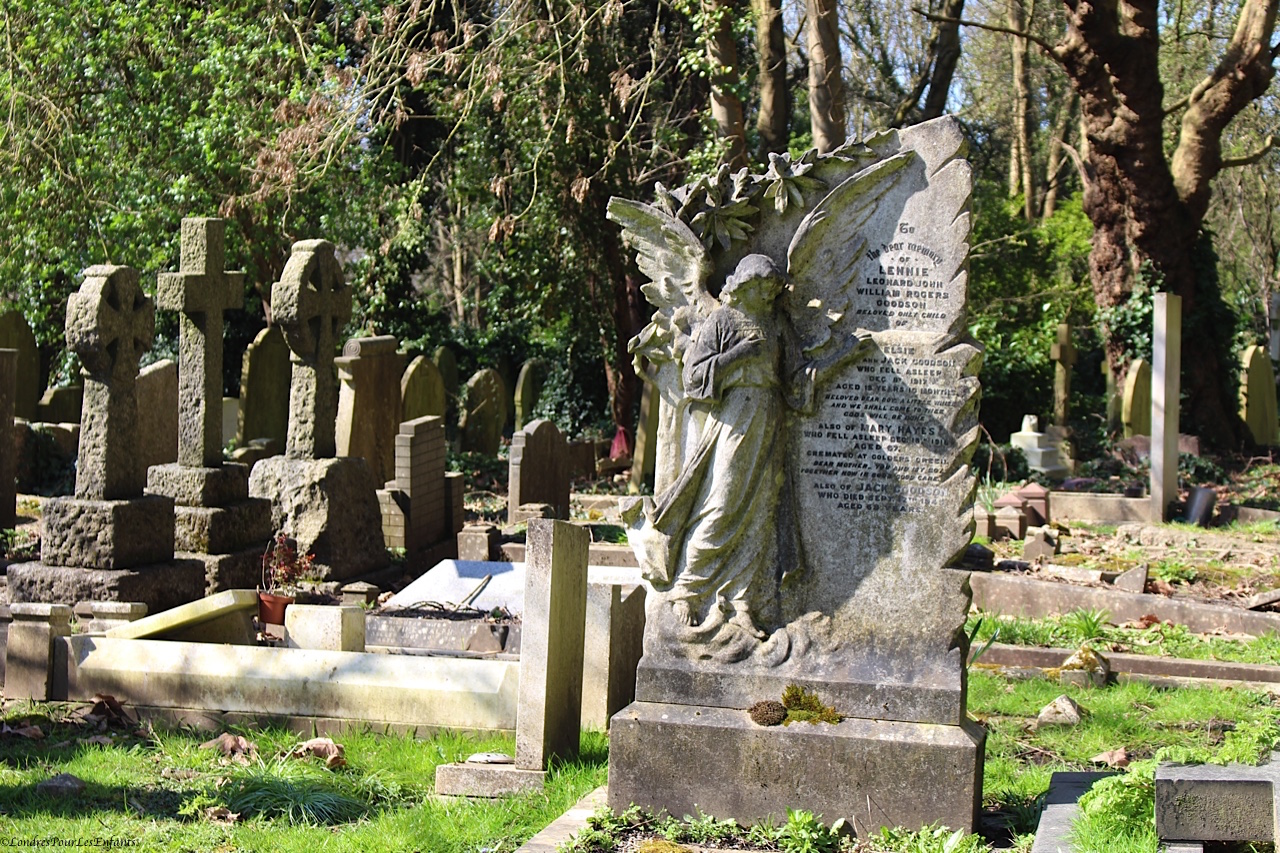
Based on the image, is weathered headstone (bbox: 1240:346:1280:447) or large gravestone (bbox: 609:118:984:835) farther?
weathered headstone (bbox: 1240:346:1280:447)

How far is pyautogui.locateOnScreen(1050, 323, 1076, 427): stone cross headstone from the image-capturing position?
19188mm

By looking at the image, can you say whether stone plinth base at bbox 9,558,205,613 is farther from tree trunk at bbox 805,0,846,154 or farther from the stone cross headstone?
the stone cross headstone

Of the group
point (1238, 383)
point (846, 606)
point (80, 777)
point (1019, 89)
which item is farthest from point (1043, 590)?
point (1019, 89)

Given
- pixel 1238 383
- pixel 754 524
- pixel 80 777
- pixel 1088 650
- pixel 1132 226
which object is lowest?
pixel 80 777

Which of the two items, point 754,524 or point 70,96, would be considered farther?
point 70,96

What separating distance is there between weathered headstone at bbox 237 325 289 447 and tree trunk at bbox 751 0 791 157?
6073 mm

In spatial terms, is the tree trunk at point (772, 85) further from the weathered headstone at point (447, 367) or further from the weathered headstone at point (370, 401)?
the weathered headstone at point (447, 367)

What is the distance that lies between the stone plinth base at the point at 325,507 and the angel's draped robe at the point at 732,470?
5.65 meters

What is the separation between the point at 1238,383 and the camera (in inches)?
712

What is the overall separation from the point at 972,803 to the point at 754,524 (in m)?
1.33

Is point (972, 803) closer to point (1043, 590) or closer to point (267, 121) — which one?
point (1043, 590)

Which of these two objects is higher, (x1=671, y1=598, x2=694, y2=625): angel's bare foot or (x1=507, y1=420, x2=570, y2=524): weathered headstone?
(x1=507, y1=420, x2=570, y2=524): weathered headstone

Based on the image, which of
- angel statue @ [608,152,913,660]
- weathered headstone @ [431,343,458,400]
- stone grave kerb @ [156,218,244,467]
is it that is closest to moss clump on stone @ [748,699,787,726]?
angel statue @ [608,152,913,660]

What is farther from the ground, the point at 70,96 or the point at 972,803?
the point at 70,96
